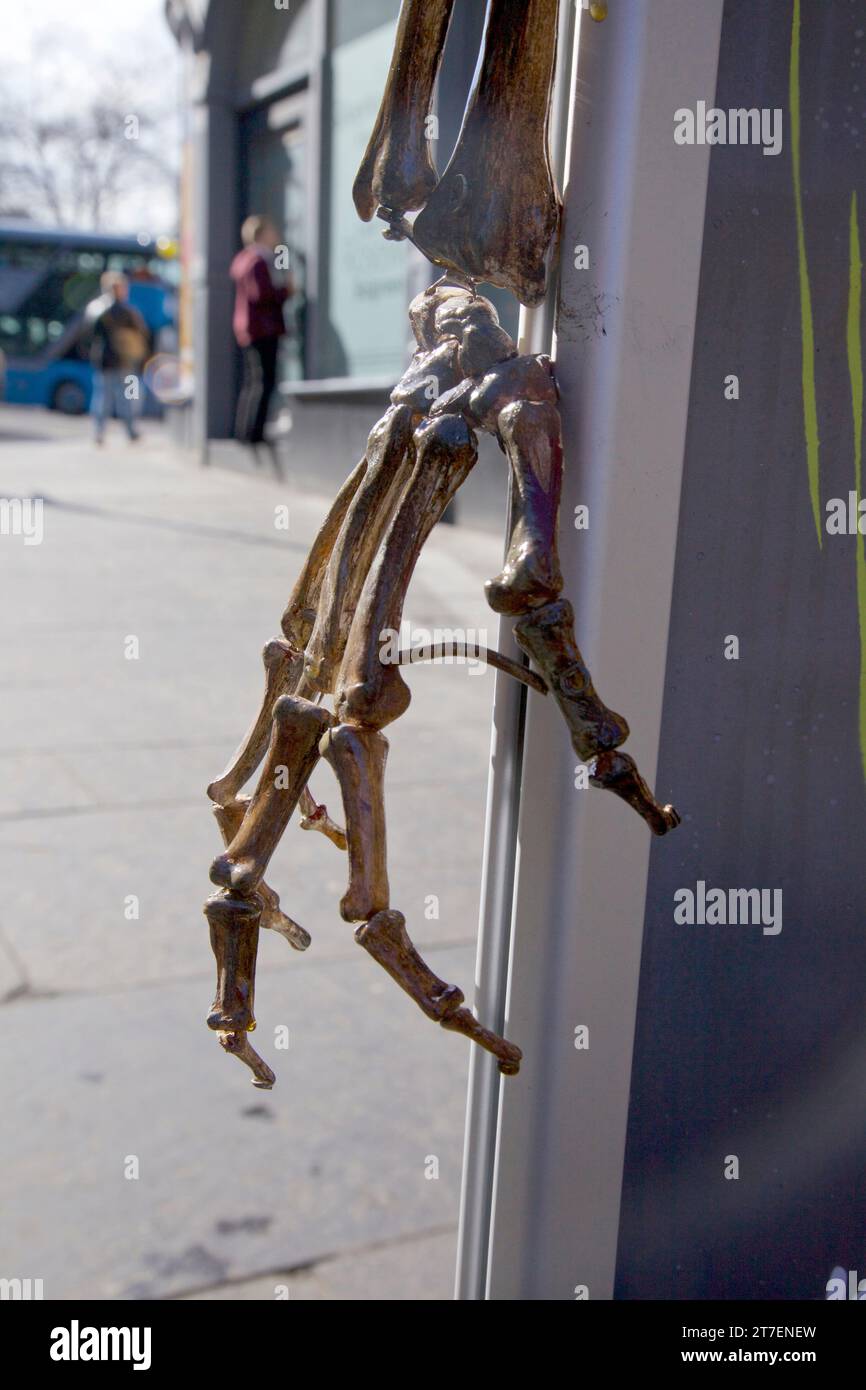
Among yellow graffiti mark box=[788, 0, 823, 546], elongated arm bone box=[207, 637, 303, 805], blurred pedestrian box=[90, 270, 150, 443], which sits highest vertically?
blurred pedestrian box=[90, 270, 150, 443]

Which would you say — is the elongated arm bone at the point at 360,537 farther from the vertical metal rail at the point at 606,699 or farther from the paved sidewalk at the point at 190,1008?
the paved sidewalk at the point at 190,1008

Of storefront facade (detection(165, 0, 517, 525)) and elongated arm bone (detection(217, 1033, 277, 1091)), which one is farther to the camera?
storefront facade (detection(165, 0, 517, 525))

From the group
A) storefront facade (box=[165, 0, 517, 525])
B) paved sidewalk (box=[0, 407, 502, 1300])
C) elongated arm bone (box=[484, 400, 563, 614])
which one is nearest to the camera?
elongated arm bone (box=[484, 400, 563, 614])

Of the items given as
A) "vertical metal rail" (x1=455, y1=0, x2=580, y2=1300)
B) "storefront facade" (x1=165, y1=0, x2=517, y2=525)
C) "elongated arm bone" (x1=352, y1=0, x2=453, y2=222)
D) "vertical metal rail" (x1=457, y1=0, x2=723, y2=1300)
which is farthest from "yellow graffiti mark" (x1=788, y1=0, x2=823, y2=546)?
"storefront facade" (x1=165, y1=0, x2=517, y2=525)

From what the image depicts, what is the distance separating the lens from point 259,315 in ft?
33.6

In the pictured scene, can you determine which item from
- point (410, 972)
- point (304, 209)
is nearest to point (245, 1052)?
point (410, 972)

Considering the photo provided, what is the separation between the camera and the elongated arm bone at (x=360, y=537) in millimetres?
1123

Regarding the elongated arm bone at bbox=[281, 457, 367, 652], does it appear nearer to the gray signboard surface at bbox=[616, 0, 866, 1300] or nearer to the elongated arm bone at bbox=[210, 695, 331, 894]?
the elongated arm bone at bbox=[210, 695, 331, 894]

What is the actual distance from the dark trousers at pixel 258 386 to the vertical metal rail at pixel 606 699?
9592mm

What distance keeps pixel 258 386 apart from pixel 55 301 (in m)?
11.9

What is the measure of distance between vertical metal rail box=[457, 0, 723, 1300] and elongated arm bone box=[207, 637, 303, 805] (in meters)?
0.21

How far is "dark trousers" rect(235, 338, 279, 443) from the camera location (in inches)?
412

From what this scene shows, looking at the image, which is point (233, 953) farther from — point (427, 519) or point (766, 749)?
point (766, 749)
